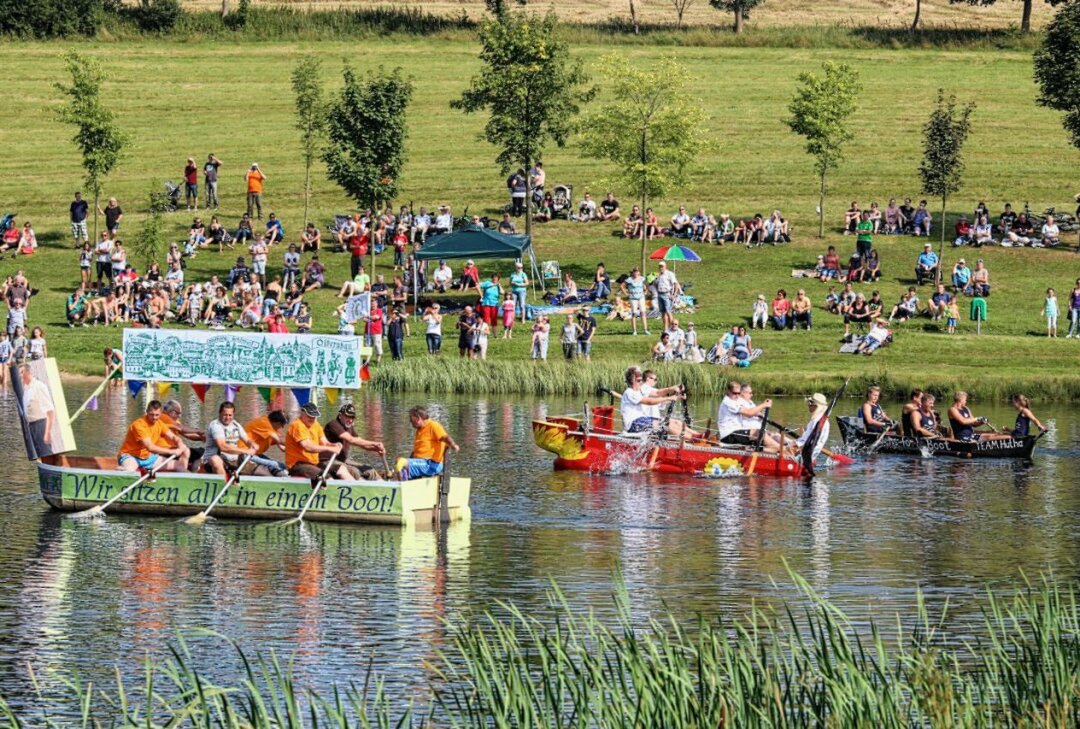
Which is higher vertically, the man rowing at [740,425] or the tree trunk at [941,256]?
the tree trunk at [941,256]

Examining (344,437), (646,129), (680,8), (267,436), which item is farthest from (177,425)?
(680,8)

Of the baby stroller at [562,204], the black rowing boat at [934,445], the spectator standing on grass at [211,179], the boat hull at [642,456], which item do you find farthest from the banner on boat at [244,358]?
the spectator standing on grass at [211,179]

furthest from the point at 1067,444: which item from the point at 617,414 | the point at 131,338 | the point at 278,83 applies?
the point at 278,83

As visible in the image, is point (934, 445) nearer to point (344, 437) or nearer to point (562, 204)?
point (344, 437)

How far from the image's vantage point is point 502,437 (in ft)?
131

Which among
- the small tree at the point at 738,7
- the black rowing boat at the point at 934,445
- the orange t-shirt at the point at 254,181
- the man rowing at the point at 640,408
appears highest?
the small tree at the point at 738,7

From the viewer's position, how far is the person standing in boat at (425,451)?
28.9 meters

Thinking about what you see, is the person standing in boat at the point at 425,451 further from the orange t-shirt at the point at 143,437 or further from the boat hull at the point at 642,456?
the boat hull at the point at 642,456

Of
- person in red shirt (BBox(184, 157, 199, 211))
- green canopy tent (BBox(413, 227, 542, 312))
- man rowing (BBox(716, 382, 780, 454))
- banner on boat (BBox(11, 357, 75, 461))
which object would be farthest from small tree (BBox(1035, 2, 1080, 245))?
banner on boat (BBox(11, 357, 75, 461))

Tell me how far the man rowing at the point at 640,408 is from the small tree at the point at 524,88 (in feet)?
89.9

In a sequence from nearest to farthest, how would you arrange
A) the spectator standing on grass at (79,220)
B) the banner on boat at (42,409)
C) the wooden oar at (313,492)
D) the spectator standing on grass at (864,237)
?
the wooden oar at (313,492) < the banner on boat at (42,409) < the spectator standing on grass at (864,237) < the spectator standing on grass at (79,220)

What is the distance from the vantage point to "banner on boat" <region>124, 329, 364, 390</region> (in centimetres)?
3053

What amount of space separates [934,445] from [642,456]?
7227 mm

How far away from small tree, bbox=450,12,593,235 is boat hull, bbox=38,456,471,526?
33.4 metres
